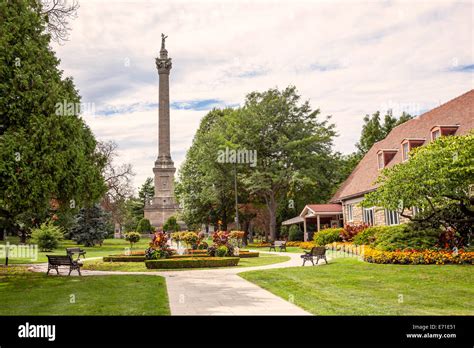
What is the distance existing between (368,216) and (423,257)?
1434cm

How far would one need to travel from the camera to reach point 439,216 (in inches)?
864

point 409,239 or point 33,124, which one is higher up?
point 33,124

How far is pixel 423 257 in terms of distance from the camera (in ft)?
66.6

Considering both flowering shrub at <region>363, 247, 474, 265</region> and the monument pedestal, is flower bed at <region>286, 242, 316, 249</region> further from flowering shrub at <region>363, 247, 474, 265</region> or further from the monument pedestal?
the monument pedestal

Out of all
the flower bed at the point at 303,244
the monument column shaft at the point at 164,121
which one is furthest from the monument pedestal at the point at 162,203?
the flower bed at the point at 303,244

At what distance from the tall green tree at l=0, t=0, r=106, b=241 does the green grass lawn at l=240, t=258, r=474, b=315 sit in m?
8.30

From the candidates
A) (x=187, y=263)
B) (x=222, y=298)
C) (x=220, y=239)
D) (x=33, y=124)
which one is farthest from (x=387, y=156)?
(x=33, y=124)

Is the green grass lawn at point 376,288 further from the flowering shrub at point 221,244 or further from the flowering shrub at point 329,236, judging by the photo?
the flowering shrub at point 329,236

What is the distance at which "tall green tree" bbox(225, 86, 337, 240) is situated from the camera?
45062 millimetres

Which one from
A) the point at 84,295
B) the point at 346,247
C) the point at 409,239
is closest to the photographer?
the point at 84,295

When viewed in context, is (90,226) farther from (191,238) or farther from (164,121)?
(164,121)
